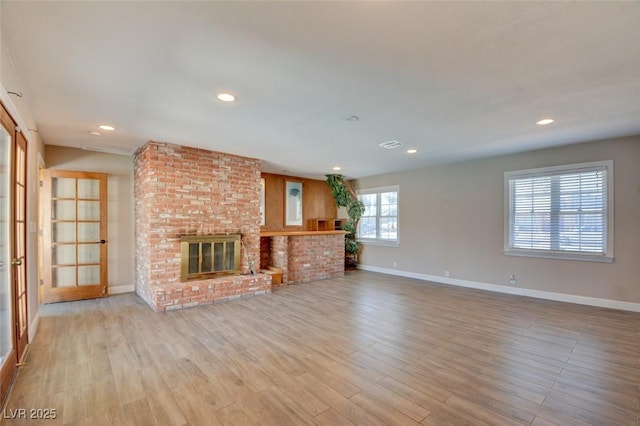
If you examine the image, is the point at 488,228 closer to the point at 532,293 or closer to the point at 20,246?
the point at 532,293

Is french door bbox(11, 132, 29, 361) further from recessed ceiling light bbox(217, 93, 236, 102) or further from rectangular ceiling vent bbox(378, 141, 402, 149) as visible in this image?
rectangular ceiling vent bbox(378, 141, 402, 149)

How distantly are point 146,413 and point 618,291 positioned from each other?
622cm

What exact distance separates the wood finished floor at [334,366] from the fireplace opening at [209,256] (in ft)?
2.51

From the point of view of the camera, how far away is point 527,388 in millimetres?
2389

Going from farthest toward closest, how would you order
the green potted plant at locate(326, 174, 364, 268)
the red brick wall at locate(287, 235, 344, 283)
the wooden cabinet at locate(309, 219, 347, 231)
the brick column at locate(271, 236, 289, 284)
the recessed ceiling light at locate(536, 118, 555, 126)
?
the wooden cabinet at locate(309, 219, 347, 231) → the green potted plant at locate(326, 174, 364, 268) → the red brick wall at locate(287, 235, 344, 283) → the brick column at locate(271, 236, 289, 284) → the recessed ceiling light at locate(536, 118, 555, 126)

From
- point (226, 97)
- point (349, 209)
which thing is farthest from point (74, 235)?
point (349, 209)

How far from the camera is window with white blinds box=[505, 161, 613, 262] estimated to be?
4.60m

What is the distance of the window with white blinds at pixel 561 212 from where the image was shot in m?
4.60

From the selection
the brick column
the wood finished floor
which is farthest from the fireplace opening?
the brick column

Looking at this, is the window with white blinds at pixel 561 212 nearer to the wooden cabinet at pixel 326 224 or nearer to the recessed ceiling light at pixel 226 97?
the wooden cabinet at pixel 326 224

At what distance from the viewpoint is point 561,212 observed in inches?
197

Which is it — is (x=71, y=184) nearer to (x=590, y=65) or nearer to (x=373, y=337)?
(x=373, y=337)

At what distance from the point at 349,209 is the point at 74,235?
613cm

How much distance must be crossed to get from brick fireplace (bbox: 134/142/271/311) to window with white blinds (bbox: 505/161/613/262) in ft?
15.8
